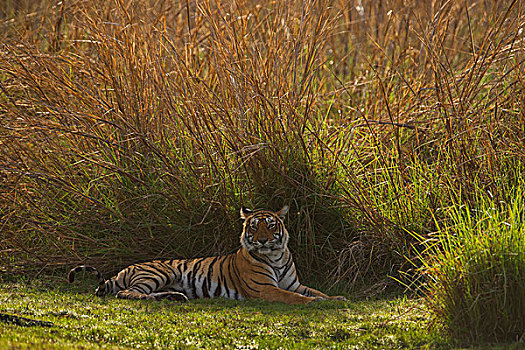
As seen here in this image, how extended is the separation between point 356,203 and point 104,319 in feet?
7.41

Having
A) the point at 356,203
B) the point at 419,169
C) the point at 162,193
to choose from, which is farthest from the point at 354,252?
the point at 162,193

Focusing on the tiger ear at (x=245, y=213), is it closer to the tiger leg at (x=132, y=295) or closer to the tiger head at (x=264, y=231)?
the tiger head at (x=264, y=231)

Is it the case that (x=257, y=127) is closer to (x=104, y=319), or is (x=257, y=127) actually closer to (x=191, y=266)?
(x=191, y=266)

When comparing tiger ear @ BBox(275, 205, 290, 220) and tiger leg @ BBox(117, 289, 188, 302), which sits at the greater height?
tiger ear @ BBox(275, 205, 290, 220)

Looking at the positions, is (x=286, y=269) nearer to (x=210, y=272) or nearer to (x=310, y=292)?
(x=310, y=292)

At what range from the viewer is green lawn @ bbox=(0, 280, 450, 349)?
3.98 metres

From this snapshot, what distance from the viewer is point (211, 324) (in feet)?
14.7

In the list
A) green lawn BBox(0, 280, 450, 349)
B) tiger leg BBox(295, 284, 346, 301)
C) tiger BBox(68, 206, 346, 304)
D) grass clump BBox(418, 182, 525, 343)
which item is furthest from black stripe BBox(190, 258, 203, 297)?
grass clump BBox(418, 182, 525, 343)

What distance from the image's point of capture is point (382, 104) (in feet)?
24.8

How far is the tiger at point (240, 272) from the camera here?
5.61 metres

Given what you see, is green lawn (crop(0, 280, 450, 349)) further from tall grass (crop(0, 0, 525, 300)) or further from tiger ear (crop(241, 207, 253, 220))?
tall grass (crop(0, 0, 525, 300))

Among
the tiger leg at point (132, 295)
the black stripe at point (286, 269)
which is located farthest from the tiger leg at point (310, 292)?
the tiger leg at point (132, 295)

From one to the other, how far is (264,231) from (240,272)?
0.43m

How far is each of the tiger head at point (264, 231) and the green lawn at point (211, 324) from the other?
51 centimetres
